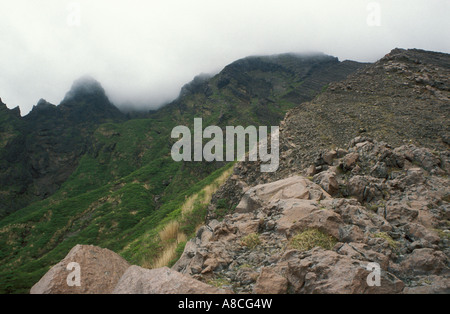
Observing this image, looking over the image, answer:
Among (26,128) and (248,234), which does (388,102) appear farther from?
(26,128)

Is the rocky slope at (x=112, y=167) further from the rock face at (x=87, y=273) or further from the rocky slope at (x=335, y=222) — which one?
the rocky slope at (x=335, y=222)

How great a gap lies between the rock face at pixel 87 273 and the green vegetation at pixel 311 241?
4100mm

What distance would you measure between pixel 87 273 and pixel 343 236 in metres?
Result: 5.66

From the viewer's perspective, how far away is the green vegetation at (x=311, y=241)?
191 inches

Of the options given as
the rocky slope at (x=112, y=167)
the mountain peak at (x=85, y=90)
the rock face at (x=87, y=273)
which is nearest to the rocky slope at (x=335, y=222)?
the rock face at (x=87, y=273)

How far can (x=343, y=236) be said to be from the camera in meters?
5.16

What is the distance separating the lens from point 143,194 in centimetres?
5547

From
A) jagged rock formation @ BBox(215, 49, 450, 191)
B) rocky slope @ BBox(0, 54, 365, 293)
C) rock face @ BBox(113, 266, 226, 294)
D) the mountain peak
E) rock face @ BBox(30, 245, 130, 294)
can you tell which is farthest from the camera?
the mountain peak

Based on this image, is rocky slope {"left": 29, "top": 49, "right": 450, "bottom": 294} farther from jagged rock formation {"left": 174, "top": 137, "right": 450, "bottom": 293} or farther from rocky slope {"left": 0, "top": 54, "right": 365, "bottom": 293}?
rocky slope {"left": 0, "top": 54, "right": 365, "bottom": 293}

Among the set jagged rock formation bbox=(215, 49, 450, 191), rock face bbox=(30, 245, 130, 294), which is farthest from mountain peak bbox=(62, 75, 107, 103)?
rock face bbox=(30, 245, 130, 294)

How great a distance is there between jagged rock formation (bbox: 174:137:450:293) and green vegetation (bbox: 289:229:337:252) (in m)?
0.02

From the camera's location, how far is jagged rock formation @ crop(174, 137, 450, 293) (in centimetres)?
391

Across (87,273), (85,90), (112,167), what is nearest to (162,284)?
(87,273)
